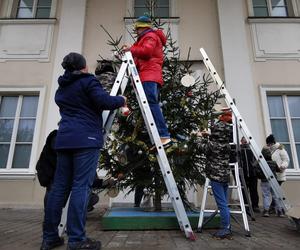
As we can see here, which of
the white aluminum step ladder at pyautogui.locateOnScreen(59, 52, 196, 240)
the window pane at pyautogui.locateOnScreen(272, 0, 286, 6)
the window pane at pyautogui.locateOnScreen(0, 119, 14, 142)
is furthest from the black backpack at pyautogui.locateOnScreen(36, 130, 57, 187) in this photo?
the window pane at pyautogui.locateOnScreen(272, 0, 286, 6)

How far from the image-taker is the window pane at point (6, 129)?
7.58 m

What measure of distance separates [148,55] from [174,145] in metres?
1.26

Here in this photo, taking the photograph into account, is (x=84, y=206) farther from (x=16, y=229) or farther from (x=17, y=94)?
(x=17, y=94)

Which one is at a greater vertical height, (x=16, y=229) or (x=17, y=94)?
(x=17, y=94)

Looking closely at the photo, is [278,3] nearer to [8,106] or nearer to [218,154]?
[218,154]

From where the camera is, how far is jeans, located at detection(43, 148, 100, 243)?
2.41m

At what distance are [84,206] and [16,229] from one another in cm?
195

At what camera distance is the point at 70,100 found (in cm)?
263

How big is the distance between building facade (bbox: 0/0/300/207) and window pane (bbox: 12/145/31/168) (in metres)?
0.02

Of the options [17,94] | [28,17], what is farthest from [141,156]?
[28,17]

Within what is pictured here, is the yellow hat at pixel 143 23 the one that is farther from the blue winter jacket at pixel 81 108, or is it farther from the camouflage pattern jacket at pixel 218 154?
the camouflage pattern jacket at pixel 218 154

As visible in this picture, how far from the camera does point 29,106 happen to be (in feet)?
25.5

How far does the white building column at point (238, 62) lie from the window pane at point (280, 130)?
491mm

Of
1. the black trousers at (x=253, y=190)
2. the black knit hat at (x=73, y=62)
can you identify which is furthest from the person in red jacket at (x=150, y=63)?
the black trousers at (x=253, y=190)
